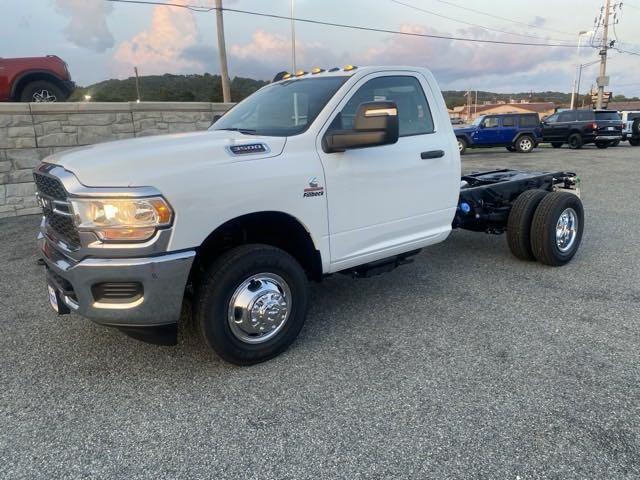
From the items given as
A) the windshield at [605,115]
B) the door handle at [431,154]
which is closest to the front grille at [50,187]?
the door handle at [431,154]

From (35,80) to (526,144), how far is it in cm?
1970

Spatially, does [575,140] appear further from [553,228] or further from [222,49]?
[553,228]

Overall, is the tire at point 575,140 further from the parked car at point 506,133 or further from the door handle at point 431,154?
the door handle at point 431,154

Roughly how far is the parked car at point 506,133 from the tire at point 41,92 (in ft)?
55.5

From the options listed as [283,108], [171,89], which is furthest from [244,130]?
[171,89]

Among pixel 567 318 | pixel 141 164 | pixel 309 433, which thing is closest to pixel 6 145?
pixel 141 164

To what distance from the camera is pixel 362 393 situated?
2.91 metres

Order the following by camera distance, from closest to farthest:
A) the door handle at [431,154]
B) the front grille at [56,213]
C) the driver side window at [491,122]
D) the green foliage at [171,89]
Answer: the front grille at [56,213] → the door handle at [431,154] → the driver side window at [491,122] → the green foliage at [171,89]

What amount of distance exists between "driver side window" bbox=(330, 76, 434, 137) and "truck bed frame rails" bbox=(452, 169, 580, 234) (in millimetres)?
1286

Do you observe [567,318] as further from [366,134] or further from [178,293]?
[178,293]

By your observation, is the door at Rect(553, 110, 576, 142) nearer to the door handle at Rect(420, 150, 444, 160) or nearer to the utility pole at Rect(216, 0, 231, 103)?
the utility pole at Rect(216, 0, 231, 103)

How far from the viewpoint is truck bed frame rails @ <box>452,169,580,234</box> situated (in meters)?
5.13

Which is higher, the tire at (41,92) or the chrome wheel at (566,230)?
the tire at (41,92)

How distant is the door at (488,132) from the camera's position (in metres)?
22.1
